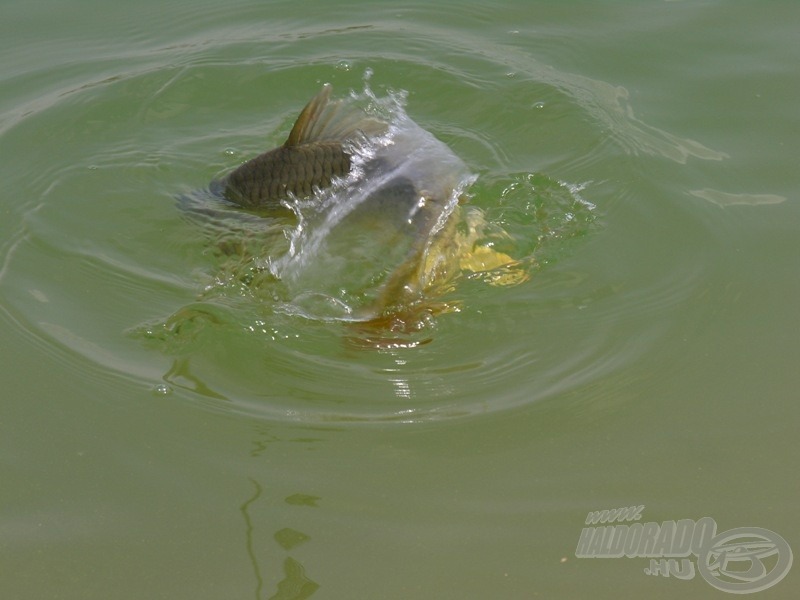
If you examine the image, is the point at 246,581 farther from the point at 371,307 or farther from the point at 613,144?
the point at 613,144

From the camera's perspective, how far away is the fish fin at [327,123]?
4.11 m

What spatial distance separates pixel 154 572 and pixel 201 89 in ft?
11.0

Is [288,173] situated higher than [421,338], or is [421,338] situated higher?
[288,173]

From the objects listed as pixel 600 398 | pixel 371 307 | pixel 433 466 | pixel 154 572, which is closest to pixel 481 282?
pixel 371 307

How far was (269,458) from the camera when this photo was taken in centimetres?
303

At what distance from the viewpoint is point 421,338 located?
3.56 m

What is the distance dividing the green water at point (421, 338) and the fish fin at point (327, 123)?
57 centimetres

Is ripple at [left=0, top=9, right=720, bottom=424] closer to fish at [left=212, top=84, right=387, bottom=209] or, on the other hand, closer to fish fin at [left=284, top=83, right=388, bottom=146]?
fish at [left=212, top=84, right=387, bottom=209]
